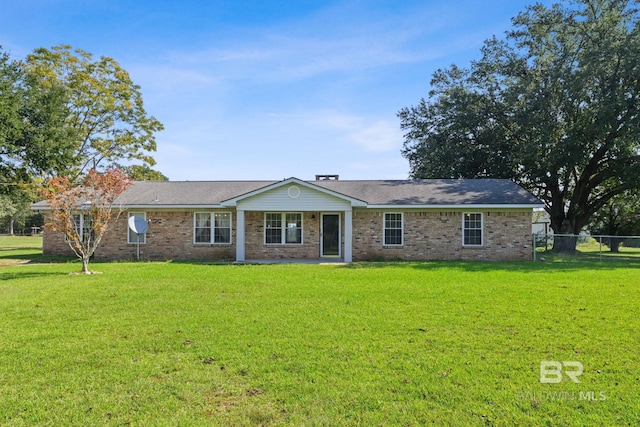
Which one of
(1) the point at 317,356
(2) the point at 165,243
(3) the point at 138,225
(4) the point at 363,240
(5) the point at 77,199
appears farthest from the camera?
(2) the point at 165,243

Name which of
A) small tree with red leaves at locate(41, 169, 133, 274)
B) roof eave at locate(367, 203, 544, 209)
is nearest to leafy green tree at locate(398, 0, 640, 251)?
roof eave at locate(367, 203, 544, 209)

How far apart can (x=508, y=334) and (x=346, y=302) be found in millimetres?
3157

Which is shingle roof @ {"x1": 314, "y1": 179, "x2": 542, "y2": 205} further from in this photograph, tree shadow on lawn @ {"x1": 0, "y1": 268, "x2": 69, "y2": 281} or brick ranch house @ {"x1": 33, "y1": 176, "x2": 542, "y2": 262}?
tree shadow on lawn @ {"x1": 0, "y1": 268, "x2": 69, "y2": 281}

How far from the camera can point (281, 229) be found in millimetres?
18406

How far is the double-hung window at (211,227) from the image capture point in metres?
18.7

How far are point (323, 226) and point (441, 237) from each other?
5.25 m

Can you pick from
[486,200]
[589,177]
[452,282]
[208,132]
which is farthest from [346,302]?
[589,177]

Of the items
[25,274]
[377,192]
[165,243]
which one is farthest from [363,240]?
[25,274]

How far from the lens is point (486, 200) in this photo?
17.9 m

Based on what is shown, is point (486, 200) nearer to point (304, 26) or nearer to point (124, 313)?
point (304, 26)

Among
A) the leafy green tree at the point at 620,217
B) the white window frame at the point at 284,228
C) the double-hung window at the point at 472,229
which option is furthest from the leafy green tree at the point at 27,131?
the leafy green tree at the point at 620,217

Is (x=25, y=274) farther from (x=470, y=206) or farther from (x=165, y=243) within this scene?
(x=470, y=206)

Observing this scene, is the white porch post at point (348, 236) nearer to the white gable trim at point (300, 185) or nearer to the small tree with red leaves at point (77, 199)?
the white gable trim at point (300, 185)

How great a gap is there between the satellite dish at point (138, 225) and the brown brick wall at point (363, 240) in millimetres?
564
